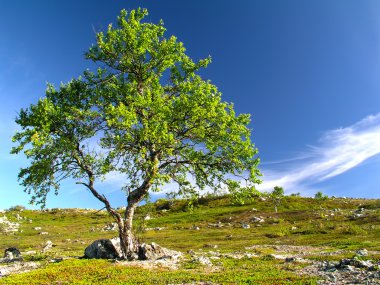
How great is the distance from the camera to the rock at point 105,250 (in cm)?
3494

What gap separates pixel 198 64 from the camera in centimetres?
3628

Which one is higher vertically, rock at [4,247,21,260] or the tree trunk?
the tree trunk

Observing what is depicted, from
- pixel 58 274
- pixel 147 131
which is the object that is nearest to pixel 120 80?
pixel 147 131

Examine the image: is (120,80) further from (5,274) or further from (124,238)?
(5,274)

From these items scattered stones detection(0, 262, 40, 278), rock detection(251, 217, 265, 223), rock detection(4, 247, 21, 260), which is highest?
rock detection(251, 217, 265, 223)

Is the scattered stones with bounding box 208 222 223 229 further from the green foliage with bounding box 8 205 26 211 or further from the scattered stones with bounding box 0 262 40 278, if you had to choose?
the green foliage with bounding box 8 205 26 211

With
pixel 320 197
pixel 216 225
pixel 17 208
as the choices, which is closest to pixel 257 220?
pixel 216 225

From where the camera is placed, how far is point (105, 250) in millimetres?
35219

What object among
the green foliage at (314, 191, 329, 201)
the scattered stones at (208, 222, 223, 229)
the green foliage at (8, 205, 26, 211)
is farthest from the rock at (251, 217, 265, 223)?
the green foliage at (8, 205, 26, 211)

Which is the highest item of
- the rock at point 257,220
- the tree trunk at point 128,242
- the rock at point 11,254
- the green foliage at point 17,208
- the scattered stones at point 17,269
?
the green foliage at point 17,208

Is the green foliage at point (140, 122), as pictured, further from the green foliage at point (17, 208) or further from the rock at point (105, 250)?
the green foliage at point (17, 208)

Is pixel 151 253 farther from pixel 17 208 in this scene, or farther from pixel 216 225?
pixel 17 208

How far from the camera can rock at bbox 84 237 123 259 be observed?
115ft

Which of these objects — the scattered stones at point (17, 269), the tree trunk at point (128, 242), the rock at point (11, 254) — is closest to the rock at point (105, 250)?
the tree trunk at point (128, 242)
